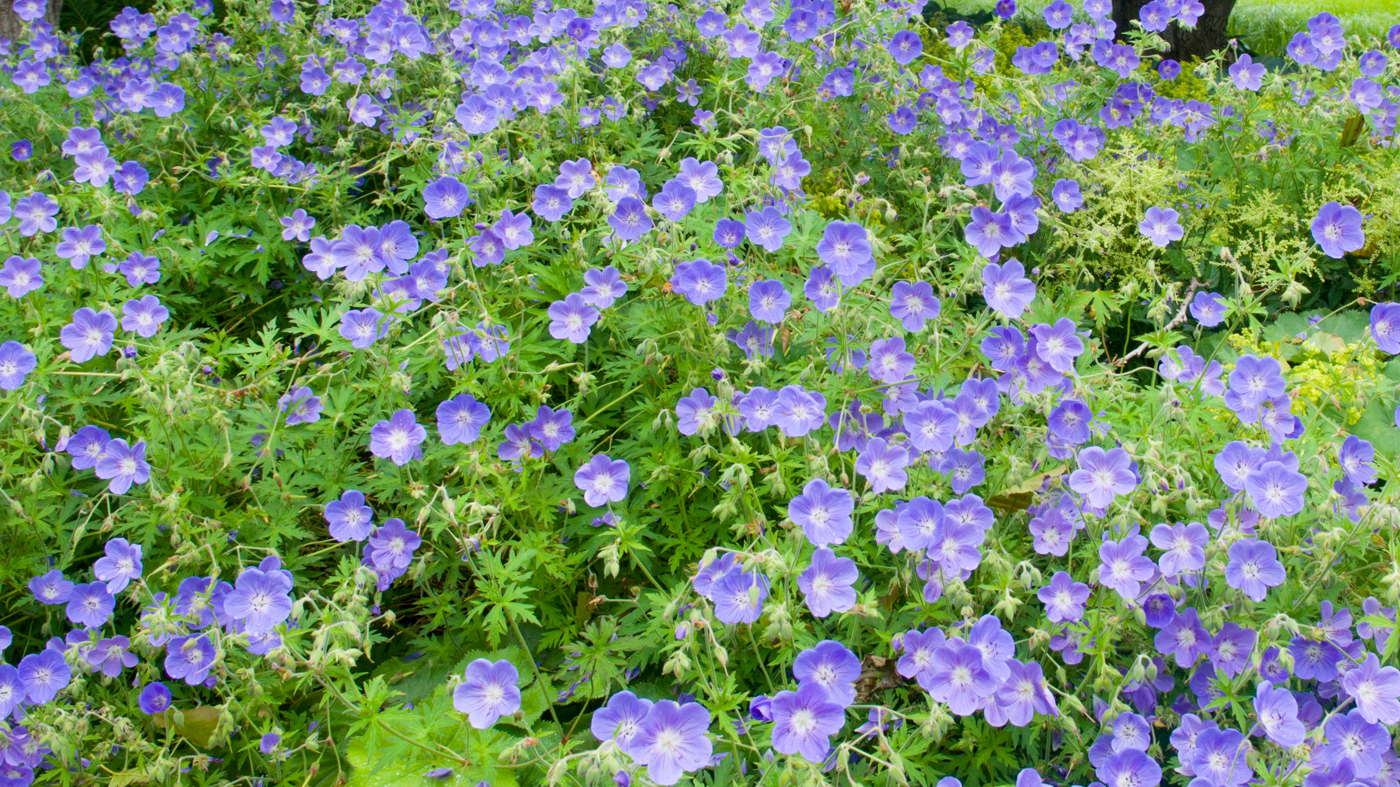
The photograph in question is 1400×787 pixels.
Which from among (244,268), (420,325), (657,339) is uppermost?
(657,339)

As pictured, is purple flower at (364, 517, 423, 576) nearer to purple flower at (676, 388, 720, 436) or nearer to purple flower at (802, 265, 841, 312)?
purple flower at (676, 388, 720, 436)

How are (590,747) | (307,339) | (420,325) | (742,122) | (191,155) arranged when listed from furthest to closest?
(191,155)
(307,339)
(742,122)
(420,325)
(590,747)

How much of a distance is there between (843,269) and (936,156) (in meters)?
1.89

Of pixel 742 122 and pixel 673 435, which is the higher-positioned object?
pixel 742 122

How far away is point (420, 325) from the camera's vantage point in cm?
328

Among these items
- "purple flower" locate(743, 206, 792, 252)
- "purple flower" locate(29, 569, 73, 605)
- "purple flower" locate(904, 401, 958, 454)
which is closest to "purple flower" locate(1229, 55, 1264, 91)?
"purple flower" locate(743, 206, 792, 252)

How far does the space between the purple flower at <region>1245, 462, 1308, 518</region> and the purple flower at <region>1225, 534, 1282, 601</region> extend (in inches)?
3.2

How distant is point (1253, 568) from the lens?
2029 millimetres

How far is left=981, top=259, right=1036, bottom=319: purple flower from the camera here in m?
2.43

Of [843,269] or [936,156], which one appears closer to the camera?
[843,269]

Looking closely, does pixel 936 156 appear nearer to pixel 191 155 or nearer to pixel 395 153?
pixel 395 153

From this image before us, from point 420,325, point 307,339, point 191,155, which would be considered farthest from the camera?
point 191,155

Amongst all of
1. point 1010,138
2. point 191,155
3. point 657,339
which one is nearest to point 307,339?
point 191,155

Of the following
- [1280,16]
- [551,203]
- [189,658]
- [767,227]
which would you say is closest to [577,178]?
[551,203]
